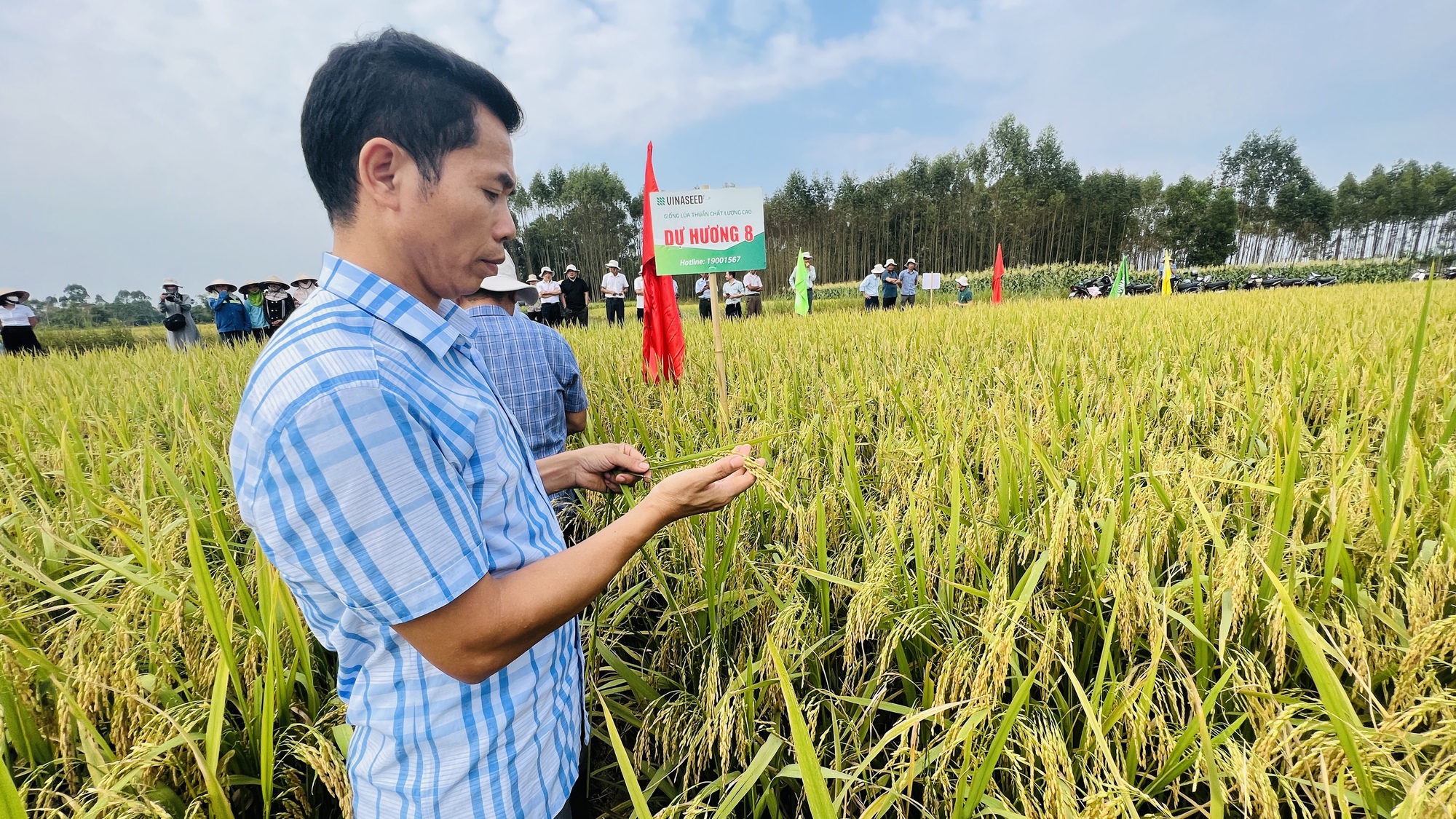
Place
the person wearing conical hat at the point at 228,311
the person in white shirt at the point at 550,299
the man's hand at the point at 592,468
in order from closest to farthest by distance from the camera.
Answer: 1. the man's hand at the point at 592,468
2. the person wearing conical hat at the point at 228,311
3. the person in white shirt at the point at 550,299

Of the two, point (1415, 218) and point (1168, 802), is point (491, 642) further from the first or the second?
point (1415, 218)

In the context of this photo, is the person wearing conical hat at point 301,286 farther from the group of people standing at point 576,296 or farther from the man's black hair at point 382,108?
the man's black hair at point 382,108

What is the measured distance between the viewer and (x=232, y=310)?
10.8 meters

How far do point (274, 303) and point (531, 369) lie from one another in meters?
13.7

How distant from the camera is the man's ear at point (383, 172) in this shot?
2.40ft

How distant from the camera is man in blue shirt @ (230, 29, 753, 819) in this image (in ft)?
2.08

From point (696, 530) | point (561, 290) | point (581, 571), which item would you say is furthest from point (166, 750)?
point (561, 290)

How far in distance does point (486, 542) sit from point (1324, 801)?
136 centimetres

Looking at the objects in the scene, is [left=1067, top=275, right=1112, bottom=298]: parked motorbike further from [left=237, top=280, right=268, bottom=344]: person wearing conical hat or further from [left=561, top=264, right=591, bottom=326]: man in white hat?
[left=237, top=280, right=268, bottom=344]: person wearing conical hat

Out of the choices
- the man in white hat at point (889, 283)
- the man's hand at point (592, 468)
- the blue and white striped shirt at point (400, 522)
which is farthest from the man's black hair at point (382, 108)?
the man in white hat at point (889, 283)

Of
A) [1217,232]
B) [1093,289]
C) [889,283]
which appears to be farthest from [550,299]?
[1217,232]

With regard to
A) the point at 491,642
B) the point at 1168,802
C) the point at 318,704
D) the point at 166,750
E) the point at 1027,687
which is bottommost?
the point at 1168,802

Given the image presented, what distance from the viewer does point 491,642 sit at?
70 cm

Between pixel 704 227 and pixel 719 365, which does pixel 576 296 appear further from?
pixel 719 365
